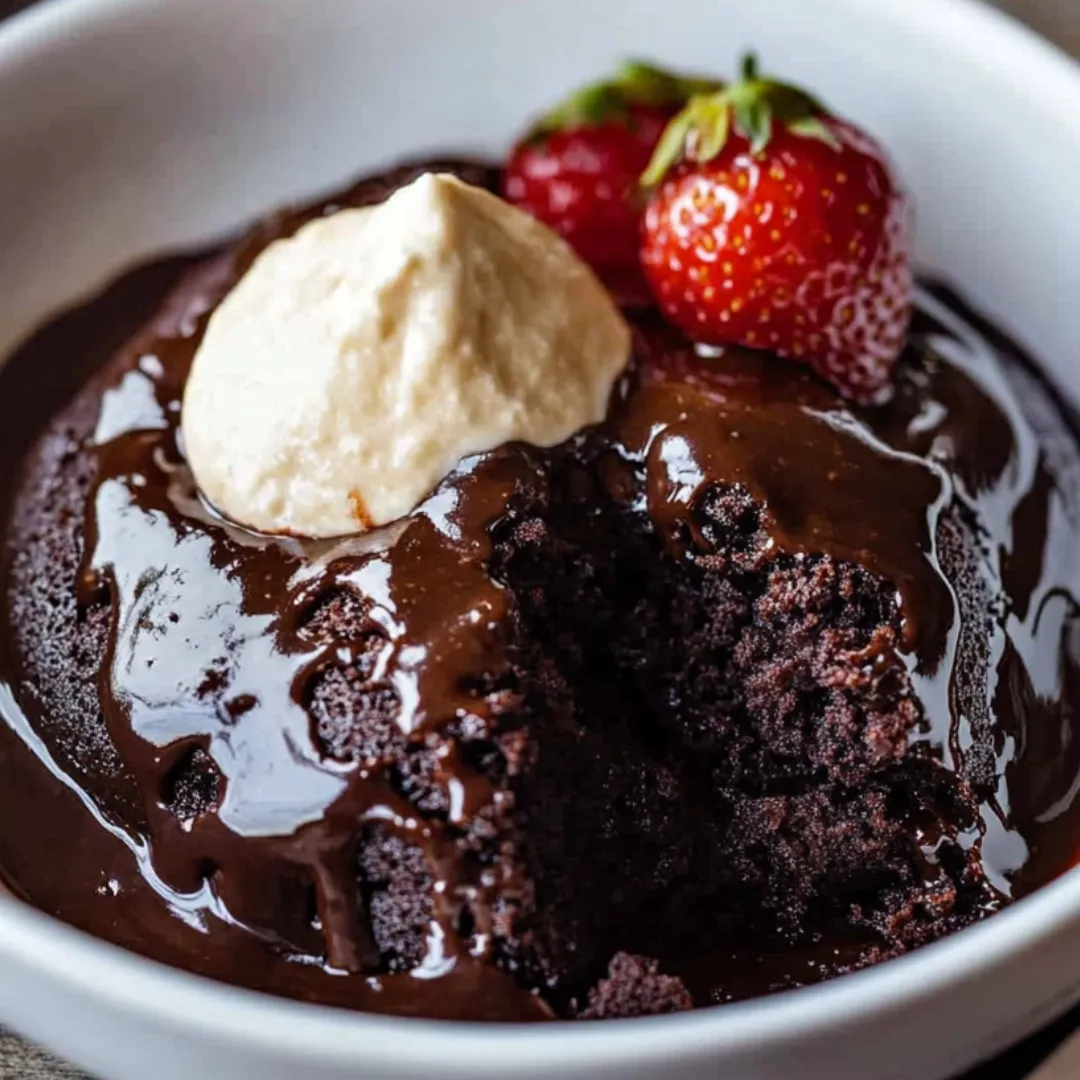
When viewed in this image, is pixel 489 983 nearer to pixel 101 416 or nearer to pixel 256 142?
pixel 101 416

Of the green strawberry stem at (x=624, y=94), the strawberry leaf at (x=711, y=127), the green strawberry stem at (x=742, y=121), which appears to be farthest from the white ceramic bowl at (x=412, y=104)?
the strawberry leaf at (x=711, y=127)

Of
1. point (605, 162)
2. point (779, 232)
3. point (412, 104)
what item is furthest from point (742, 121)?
point (412, 104)

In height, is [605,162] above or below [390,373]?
above

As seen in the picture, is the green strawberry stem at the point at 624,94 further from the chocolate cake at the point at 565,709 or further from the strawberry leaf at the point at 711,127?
the chocolate cake at the point at 565,709

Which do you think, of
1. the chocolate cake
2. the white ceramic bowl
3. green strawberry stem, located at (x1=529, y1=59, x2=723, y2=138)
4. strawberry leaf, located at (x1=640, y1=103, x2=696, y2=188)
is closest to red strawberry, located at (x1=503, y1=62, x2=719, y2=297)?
green strawberry stem, located at (x1=529, y1=59, x2=723, y2=138)

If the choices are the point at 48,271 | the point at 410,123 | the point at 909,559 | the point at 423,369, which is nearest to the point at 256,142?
the point at 410,123

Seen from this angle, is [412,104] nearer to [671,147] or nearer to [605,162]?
[605,162]

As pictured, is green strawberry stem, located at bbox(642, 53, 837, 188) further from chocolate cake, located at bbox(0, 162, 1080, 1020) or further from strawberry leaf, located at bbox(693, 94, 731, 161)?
chocolate cake, located at bbox(0, 162, 1080, 1020)
